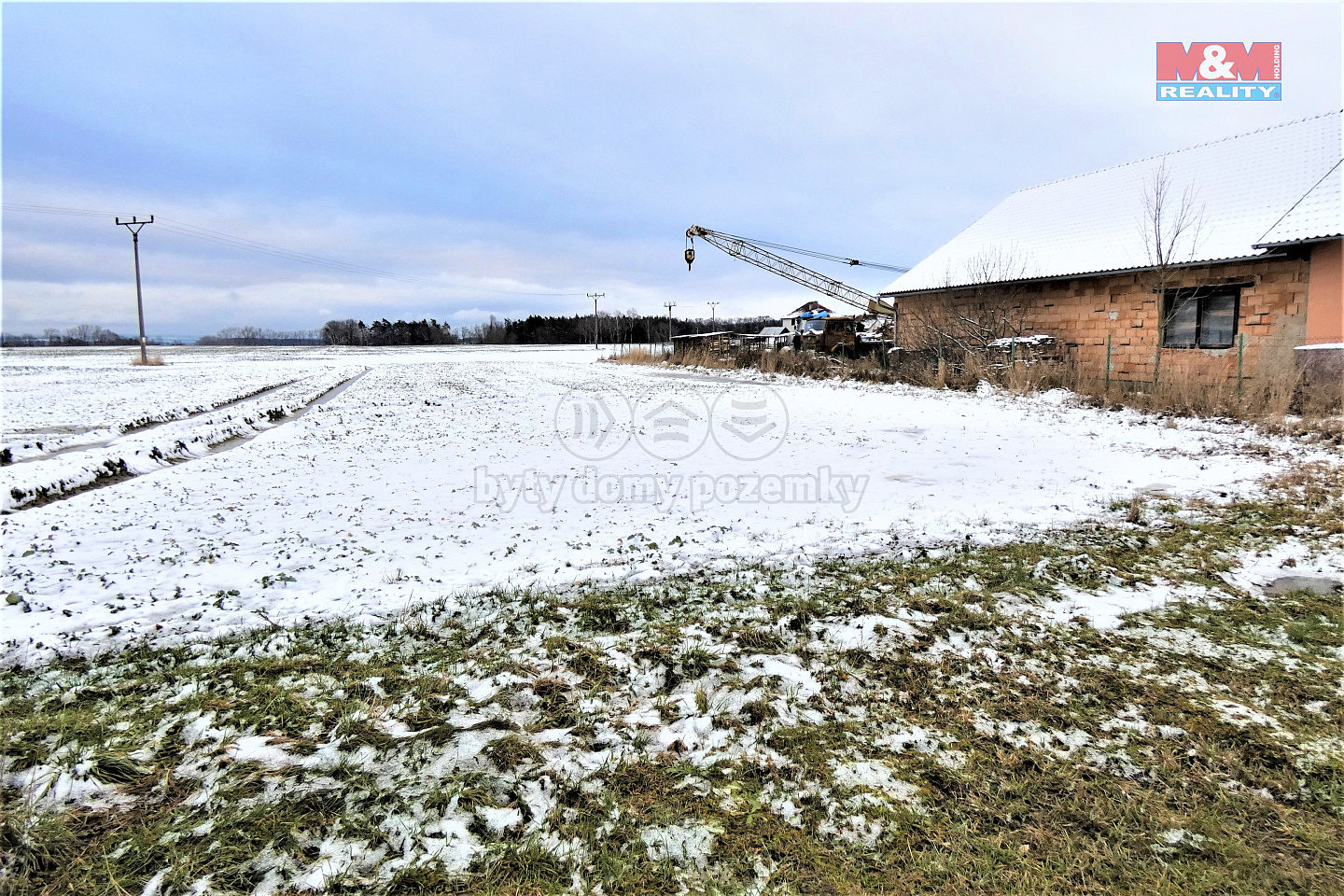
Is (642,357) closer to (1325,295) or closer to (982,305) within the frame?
(982,305)

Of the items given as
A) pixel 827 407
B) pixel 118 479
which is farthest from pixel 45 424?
pixel 827 407

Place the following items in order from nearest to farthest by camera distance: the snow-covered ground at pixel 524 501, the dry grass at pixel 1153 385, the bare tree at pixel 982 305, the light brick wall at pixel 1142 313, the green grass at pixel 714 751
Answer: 1. the green grass at pixel 714 751
2. the snow-covered ground at pixel 524 501
3. the dry grass at pixel 1153 385
4. the light brick wall at pixel 1142 313
5. the bare tree at pixel 982 305

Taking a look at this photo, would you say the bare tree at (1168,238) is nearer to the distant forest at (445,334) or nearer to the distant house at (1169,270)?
the distant house at (1169,270)

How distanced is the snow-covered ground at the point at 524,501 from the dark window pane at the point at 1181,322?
5.80m

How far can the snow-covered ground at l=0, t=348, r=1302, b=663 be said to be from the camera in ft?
14.8

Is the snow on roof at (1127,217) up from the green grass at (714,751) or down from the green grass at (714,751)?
up

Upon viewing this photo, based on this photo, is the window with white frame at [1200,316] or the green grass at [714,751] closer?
the green grass at [714,751]

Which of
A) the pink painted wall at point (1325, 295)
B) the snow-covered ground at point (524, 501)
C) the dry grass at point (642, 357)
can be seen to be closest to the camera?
the snow-covered ground at point (524, 501)

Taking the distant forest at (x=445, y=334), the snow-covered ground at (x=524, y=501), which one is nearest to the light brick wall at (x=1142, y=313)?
the snow-covered ground at (x=524, y=501)

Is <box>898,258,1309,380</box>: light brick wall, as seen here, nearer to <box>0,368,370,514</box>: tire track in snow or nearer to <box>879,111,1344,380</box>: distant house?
<box>879,111,1344,380</box>: distant house

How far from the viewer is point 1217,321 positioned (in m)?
16.4

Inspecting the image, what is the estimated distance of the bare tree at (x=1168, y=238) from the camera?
16.2 metres

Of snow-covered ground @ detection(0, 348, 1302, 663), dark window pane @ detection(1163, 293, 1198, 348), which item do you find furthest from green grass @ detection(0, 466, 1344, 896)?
dark window pane @ detection(1163, 293, 1198, 348)

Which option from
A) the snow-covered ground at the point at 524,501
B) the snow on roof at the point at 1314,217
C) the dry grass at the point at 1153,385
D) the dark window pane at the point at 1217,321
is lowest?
the snow-covered ground at the point at 524,501
